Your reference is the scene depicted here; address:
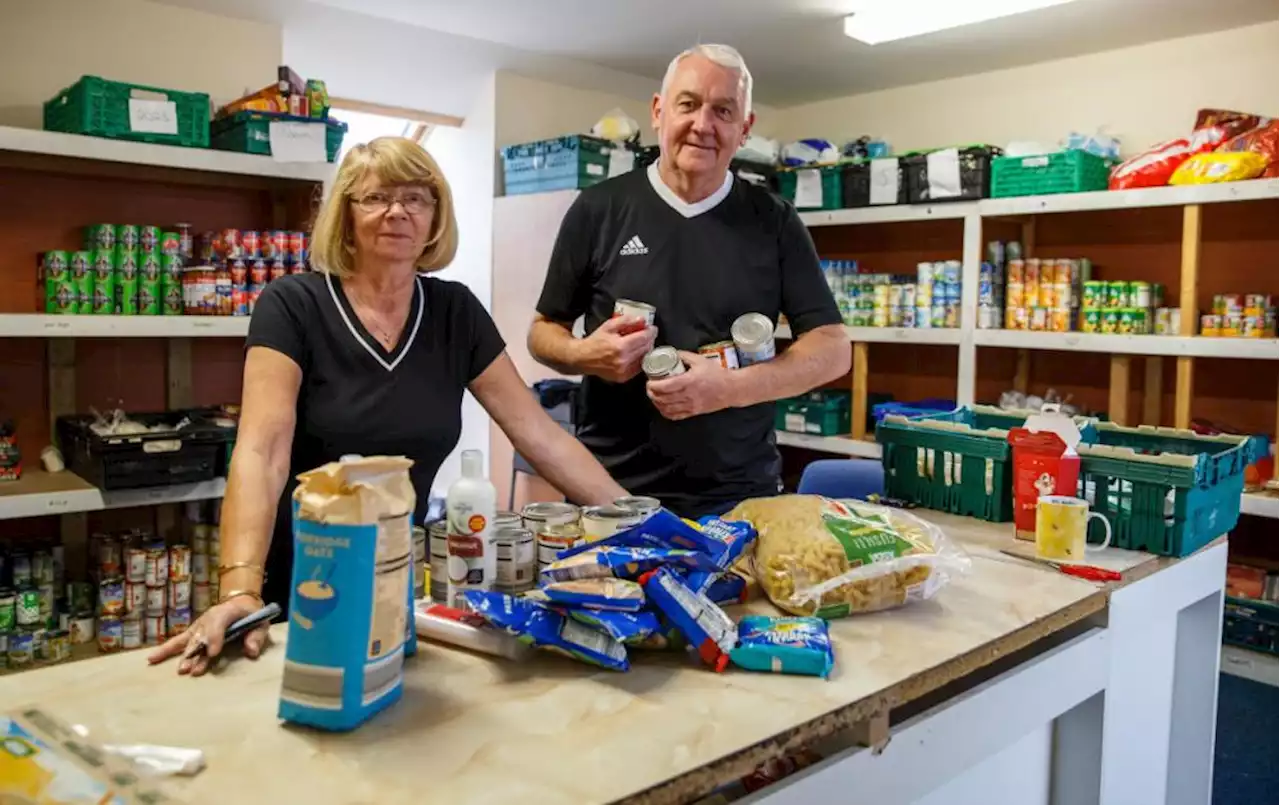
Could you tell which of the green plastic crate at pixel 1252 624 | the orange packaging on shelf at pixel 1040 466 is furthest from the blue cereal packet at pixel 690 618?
the green plastic crate at pixel 1252 624

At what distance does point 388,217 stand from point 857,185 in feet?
11.4

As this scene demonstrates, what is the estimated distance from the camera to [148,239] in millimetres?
3117

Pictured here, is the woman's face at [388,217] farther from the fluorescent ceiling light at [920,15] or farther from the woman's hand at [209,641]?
the fluorescent ceiling light at [920,15]

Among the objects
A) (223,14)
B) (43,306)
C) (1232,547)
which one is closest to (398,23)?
(223,14)

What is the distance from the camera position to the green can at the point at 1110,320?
13.1 feet

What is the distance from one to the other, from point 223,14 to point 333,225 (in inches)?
98.9

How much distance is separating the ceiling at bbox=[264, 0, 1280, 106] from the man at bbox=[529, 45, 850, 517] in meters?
1.91

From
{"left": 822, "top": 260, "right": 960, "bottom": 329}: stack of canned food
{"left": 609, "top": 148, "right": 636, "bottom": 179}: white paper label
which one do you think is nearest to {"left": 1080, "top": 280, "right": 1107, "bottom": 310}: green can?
{"left": 822, "top": 260, "right": 960, "bottom": 329}: stack of canned food

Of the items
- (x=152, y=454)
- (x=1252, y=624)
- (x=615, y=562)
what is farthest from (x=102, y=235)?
(x=1252, y=624)

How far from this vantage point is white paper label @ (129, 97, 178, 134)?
3.02m

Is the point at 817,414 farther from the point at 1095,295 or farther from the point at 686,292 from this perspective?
the point at 686,292

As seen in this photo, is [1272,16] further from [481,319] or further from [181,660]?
[181,660]

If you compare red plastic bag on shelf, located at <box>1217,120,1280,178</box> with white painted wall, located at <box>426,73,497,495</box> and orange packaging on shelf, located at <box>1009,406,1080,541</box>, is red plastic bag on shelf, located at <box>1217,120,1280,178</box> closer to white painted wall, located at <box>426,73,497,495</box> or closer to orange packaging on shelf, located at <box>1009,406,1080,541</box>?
orange packaging on shelf, located at <box>1009,406,1080,541</box>

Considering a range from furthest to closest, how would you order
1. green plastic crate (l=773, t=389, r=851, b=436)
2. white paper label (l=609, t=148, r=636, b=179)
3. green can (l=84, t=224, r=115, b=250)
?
1. green plastic crate (l=773, t=389, r=851, b=436)
2. white paper label (l=609, t=148, r=636, b=179)
3. green can (l=84, t=224, r=115, b=250)
